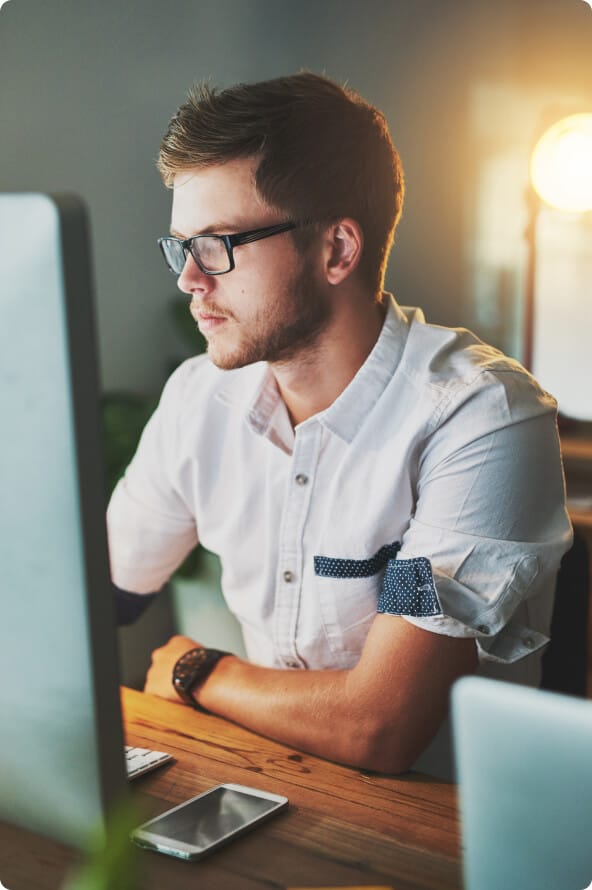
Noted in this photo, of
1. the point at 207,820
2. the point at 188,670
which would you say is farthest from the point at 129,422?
the point at 207,820

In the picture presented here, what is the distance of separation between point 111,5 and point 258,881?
2.79 metres

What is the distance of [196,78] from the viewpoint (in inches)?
125

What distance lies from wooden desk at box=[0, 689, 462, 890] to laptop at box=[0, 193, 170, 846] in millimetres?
97

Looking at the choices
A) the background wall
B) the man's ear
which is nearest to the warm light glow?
the background wall

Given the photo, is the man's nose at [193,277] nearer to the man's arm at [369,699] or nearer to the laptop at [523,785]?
the man's arm at [369,699]

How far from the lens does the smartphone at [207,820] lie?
829 mm

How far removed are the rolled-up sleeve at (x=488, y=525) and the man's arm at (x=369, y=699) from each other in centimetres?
3

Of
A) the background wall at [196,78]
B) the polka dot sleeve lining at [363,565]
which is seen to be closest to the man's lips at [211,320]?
the polka dot sleeve lining at [363,565]

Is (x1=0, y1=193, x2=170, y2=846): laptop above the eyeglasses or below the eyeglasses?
below

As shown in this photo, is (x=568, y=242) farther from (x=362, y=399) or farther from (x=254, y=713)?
(x=254, y=713)

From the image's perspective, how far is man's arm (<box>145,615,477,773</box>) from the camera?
1091 millimetres

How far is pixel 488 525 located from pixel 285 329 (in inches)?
17.1

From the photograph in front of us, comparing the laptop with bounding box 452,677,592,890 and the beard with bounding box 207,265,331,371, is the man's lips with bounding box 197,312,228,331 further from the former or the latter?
the laptop with bounding box 452,677,592,890

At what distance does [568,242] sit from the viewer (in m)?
3.59
